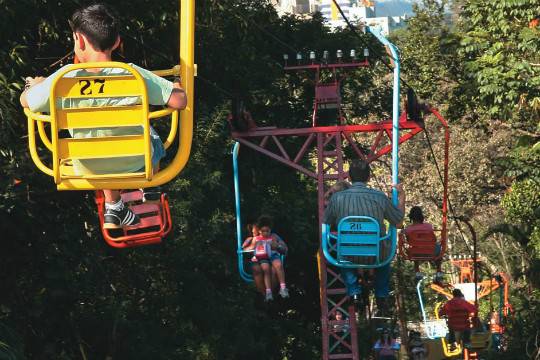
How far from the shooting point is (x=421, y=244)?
44.7 feet

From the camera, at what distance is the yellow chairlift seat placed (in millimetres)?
5566

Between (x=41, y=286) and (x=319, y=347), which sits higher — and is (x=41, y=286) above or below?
above

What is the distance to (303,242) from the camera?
2278cm

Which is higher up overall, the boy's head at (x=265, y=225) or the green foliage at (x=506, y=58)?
the green foliage at (x=506, y=58)

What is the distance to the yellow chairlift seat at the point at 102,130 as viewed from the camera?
557 centimetres

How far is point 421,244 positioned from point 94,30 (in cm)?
834

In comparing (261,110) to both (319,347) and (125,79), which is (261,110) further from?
(125,79)

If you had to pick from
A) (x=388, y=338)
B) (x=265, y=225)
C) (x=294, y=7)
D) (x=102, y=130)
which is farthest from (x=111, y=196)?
(x=294, y=7)

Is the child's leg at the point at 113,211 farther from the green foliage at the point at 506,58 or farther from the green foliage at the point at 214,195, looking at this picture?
the green foliage at the point at 506,58

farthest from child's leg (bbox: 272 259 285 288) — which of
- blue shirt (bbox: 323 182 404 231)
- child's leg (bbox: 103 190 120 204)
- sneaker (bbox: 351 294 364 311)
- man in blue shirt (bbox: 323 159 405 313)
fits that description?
child's leg (bbox: 103 190 120 204)

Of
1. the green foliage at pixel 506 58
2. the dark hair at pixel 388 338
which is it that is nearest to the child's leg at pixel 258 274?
the green foliage at pixel 506 58

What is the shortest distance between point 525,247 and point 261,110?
5.30 metres

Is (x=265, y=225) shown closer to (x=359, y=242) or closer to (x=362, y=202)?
(x=359, y=242)

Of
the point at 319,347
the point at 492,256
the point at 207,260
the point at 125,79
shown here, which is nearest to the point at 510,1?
the point at 207,260
